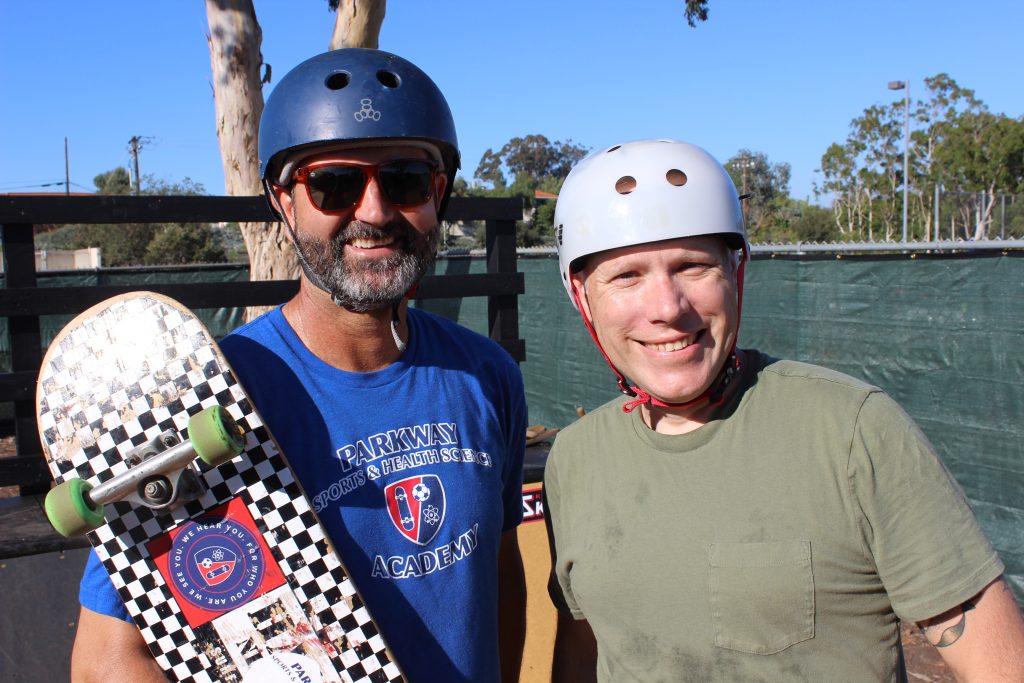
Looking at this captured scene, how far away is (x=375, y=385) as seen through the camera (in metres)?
1.91

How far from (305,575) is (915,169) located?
4814 centimetres

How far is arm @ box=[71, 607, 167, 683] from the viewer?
1.75m

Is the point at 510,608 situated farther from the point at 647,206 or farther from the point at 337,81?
the point at 337,81

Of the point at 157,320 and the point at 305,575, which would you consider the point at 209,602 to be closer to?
the point at 305,575

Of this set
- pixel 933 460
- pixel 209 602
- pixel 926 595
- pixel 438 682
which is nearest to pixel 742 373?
pixel 933 460

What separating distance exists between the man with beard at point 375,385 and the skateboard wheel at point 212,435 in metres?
0.13

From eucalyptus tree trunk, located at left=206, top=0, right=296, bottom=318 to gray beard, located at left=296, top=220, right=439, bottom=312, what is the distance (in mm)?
4799

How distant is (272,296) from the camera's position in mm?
3861

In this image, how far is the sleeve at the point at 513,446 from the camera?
219 centimetres

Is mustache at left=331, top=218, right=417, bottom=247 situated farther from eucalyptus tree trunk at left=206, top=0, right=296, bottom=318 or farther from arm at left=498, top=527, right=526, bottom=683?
eucalyptus tree trunk at left=206, top=0, right=296, bottom=318

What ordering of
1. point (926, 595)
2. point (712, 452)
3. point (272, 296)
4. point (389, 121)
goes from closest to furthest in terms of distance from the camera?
1. point (926, 595)
2. point (712, 452)
3. point (389, 121)
4. point (272, 296)

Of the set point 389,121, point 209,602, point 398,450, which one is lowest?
point 209,602

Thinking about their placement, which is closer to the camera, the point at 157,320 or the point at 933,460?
the point at 933,460

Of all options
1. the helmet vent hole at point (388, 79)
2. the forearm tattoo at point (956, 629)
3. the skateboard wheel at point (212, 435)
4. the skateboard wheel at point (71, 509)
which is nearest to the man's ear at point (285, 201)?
the helmet vent hole at point (388, 79)
